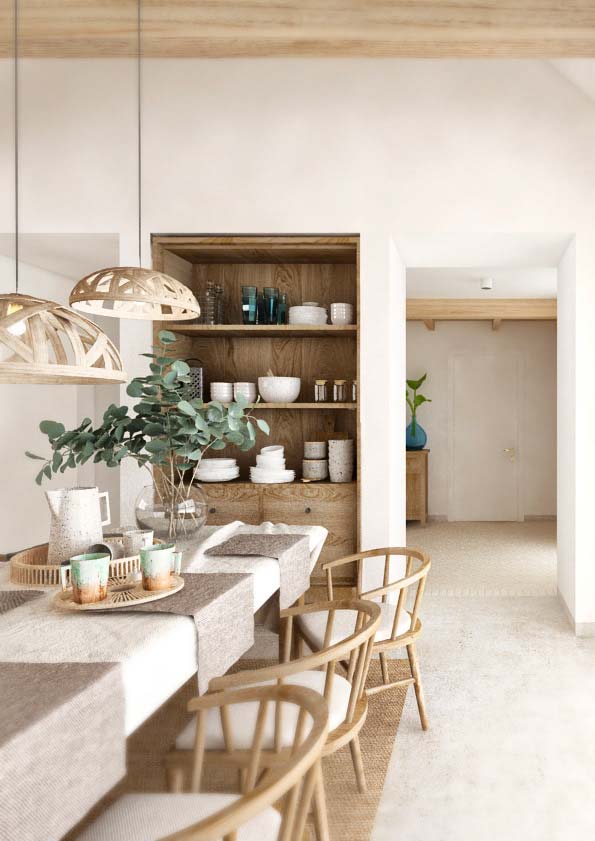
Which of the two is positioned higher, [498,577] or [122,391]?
[122,391]

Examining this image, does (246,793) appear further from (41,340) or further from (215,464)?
(215,464)

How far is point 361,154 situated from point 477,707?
2764 millimetres

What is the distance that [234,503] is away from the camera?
3738mm

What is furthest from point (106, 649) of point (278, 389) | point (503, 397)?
point (503, 397)

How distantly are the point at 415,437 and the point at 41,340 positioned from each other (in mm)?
6200

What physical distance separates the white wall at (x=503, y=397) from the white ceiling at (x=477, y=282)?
1.00 metres

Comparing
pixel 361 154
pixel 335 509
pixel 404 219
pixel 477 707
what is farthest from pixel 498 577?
pixel 361 154

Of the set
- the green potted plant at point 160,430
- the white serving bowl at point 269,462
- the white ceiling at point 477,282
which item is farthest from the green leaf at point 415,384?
the green potted plant at point 160,430

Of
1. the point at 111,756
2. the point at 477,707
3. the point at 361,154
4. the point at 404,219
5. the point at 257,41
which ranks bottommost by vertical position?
the point at 477,707

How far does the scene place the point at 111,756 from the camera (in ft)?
4.02

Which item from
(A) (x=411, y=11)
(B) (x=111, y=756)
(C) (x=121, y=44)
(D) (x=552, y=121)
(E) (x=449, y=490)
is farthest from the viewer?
(E) (x=449, y=490)

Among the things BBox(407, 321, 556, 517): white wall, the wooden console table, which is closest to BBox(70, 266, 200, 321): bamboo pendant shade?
the wooden console table

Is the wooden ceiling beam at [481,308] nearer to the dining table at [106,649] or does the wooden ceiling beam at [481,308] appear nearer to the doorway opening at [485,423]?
the doorway opening at [485,423]

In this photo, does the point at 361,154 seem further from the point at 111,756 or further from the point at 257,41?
the point at 111,756
